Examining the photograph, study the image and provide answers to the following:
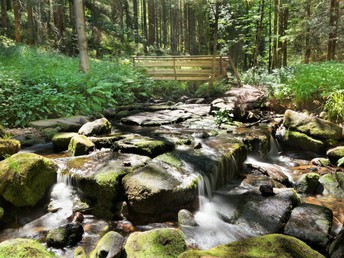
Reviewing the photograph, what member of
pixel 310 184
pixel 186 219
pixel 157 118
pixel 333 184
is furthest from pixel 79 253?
pixel 157 118

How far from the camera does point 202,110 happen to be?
454 inches

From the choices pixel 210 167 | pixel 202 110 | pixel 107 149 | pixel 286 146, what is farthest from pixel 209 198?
pixel 202 110

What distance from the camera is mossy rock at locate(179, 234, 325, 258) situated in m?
3.13

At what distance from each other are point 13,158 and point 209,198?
3.63 m

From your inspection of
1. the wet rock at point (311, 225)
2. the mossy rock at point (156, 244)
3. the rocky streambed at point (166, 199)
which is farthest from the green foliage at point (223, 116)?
Answer: the mossy rock at point (156, 244)

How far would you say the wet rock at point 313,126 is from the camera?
7.88 meters

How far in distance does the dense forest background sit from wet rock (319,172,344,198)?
33.6 ft

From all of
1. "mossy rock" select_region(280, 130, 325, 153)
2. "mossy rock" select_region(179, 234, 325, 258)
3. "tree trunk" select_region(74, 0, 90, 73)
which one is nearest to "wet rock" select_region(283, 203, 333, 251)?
"mossy rock" select_region(179, 234, 325, 258)

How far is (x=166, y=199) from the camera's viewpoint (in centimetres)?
461

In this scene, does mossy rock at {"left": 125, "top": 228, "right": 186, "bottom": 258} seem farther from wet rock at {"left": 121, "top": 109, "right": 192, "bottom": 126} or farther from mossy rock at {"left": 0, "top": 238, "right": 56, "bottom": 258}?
wet rock at {"left": 121, "top": 109, "right": 192, "bottom": 126}

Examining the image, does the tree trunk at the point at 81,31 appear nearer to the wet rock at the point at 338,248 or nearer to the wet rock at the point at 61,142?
the wet rock at the point at 61,142

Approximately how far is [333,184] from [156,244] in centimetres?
436

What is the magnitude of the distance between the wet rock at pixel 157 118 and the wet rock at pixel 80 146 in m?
3.07

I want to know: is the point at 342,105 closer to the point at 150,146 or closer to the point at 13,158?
the point at 150,146
